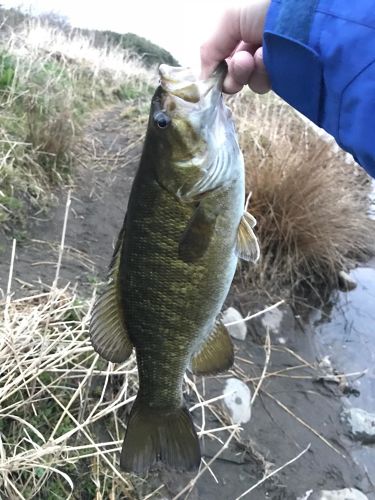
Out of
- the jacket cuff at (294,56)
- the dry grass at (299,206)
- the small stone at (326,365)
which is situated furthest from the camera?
the dry grass at (299,206)

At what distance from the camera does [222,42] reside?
5.82ft

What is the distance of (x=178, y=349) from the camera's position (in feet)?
5.97

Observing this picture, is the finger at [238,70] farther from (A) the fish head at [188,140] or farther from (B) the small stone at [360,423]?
(B) the small stone at [360,423]

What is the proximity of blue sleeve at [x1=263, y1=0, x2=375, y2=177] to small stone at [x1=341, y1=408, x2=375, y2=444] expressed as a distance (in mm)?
2987

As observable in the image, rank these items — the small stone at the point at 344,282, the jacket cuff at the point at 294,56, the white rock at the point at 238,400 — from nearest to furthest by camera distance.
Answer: the jacket cuff at the point at 294,56
the white rock at the point at 238,400
the small stone at the point at 344,282

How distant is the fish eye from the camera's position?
1648mm

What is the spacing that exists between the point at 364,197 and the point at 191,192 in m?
5.24

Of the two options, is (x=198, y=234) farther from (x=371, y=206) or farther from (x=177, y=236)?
(x=371, y=206)

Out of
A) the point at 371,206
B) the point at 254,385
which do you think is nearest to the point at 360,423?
the point at 254,385

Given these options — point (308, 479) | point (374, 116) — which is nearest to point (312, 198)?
point (308, 479)

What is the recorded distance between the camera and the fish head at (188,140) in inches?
64.1

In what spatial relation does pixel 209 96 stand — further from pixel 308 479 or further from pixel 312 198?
pixel 312 198

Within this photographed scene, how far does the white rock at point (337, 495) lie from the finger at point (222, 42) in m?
2.51

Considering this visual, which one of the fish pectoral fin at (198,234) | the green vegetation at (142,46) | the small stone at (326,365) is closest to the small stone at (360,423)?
the small stone at (326,365)
